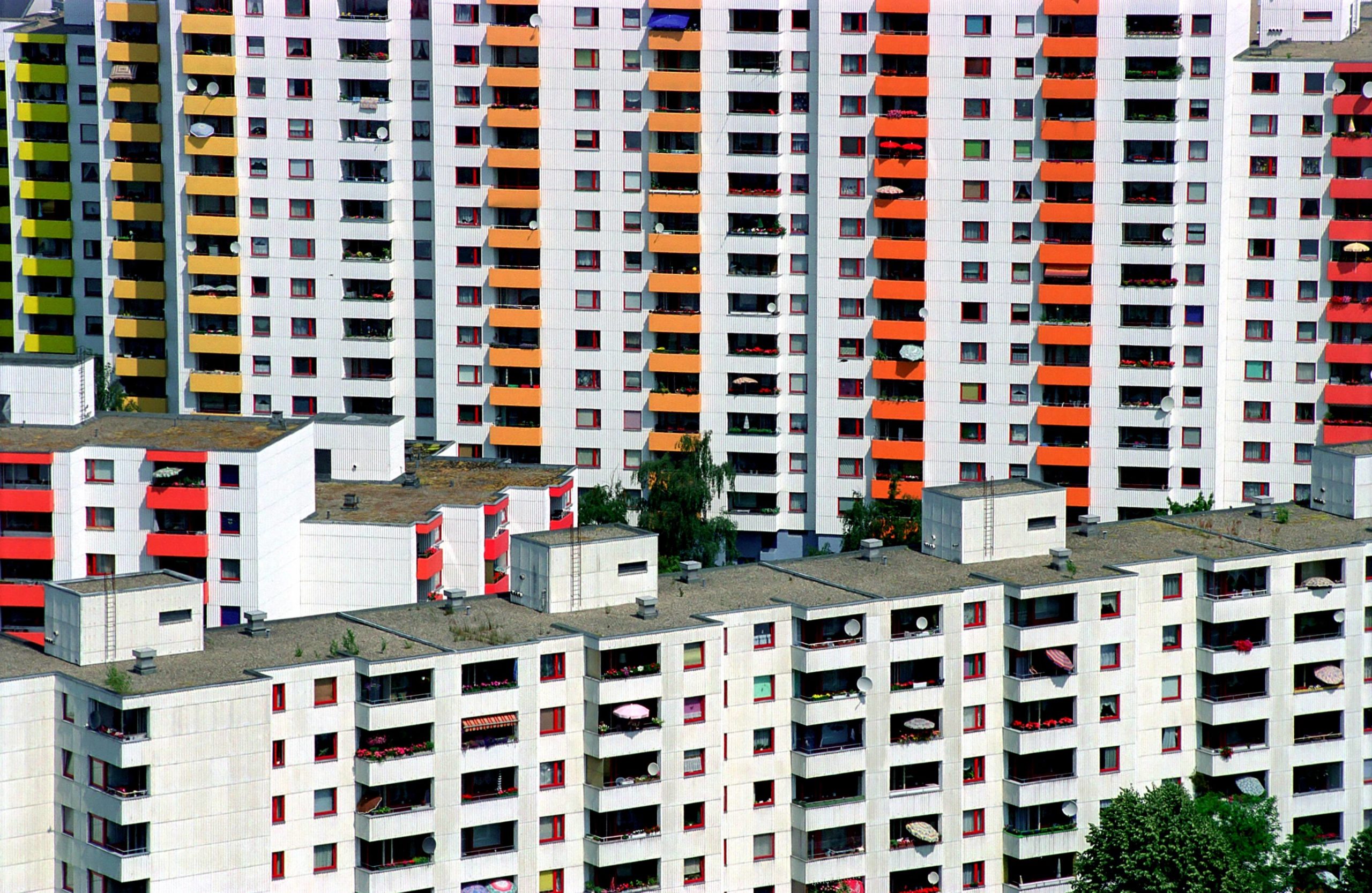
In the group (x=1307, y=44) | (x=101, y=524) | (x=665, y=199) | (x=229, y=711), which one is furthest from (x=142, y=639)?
(x=1307, y=44)

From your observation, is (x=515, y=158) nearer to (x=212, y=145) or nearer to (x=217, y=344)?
(x=212, y=145)

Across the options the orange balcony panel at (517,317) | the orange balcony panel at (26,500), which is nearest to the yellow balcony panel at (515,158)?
the orange balcony panel at (517,317)

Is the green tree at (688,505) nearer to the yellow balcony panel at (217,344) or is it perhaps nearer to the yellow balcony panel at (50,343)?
the yellow balcony panel at (217,344)

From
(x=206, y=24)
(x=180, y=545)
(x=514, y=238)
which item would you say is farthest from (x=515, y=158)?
(x=180, y=545)

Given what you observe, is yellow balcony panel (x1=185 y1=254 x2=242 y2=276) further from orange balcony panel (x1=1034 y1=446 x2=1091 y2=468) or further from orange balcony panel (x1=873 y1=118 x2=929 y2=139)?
orange balcony panel (x1=1034 y1=446 x2=1091 y2=468)

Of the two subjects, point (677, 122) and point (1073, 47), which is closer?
point (1073, 47)

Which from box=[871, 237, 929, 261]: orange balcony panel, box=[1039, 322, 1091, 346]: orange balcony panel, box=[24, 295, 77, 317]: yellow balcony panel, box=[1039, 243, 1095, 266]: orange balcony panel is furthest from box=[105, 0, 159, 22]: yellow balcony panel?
box=[1039, 322, 1091, 346]: orange balcony panel
